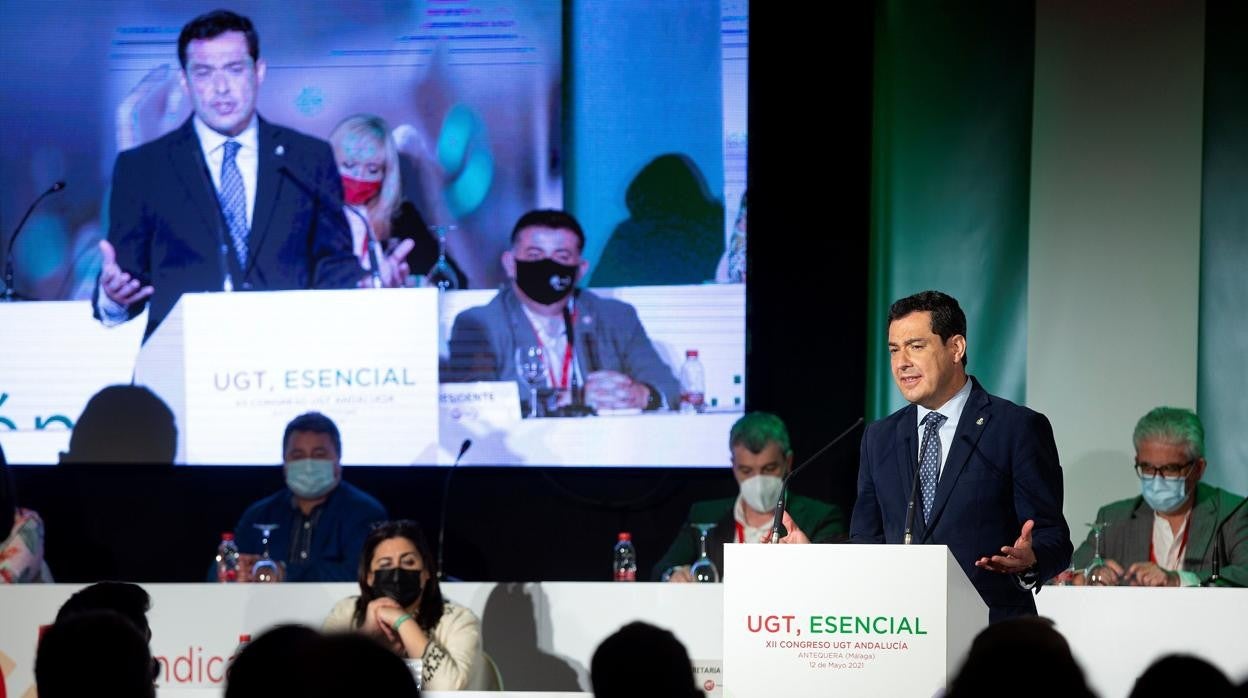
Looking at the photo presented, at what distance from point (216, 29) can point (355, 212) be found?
1.01 metres

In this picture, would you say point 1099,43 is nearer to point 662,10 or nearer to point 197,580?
point 662,10

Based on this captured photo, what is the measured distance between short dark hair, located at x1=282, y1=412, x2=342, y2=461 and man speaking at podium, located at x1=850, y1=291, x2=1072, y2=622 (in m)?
3.00

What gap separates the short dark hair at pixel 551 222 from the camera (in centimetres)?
622

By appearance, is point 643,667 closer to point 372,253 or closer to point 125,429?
point 372,253

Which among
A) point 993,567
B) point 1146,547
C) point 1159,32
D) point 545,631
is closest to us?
point 993,567

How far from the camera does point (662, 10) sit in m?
6.16

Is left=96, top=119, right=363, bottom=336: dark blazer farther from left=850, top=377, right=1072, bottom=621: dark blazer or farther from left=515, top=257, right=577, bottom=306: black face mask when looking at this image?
left=850, top=377, right=1072, bottom=621: dark blazer

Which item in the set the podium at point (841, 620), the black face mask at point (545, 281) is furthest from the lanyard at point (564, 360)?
the podium at point (841, 620)

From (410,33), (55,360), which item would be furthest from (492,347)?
(55,360)

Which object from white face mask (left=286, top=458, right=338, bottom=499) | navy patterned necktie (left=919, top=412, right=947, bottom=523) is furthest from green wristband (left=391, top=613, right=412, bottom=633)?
navy patterned necktie (left=919, top=412, right=947, bottom=523)

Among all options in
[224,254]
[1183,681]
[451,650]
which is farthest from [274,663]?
[224,254]

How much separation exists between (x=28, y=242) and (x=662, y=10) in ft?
9.70

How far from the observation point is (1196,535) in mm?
4938

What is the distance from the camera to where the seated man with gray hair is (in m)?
4.87
